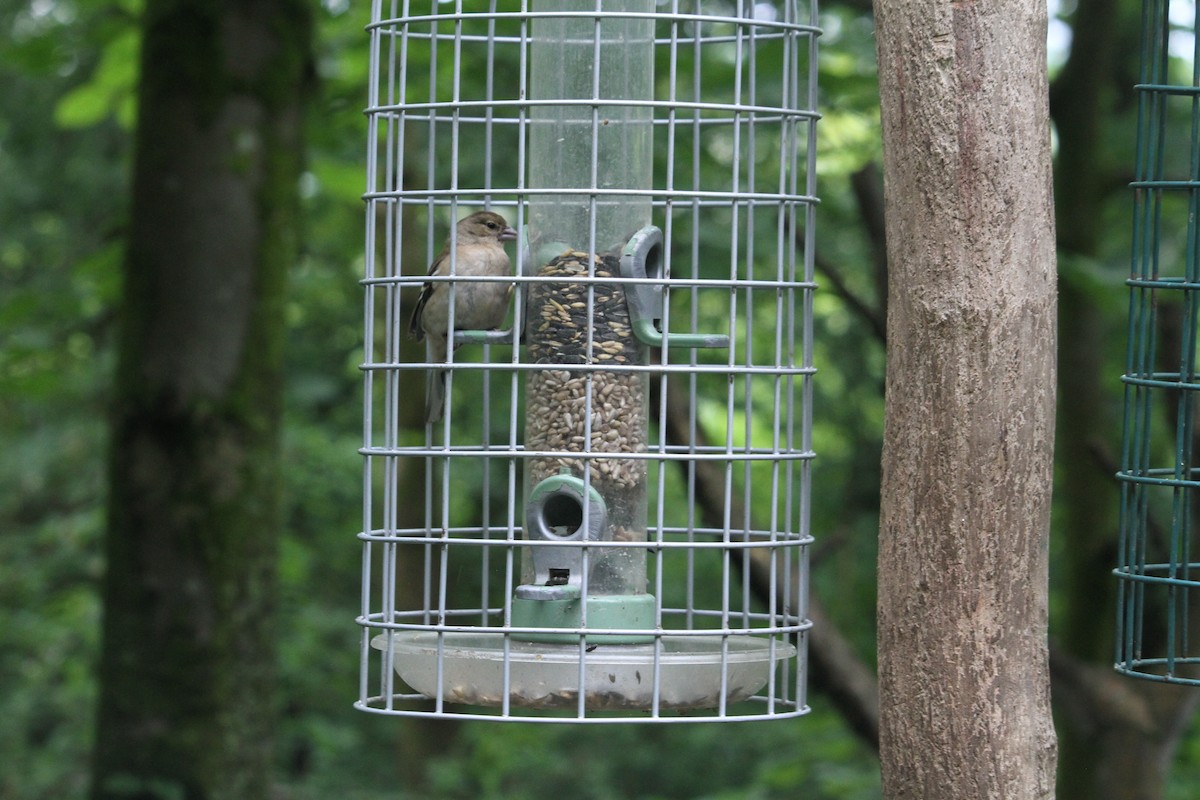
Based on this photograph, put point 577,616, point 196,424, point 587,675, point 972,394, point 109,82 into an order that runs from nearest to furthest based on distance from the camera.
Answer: point 972,394 → point 587,675 → point 577,616 → point 196,424 → point 109,82

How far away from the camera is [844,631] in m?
12.8

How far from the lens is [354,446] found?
1258cm

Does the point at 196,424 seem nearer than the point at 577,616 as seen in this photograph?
No

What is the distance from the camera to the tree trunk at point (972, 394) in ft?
9.75

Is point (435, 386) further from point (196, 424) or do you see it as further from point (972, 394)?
point (196, 424)

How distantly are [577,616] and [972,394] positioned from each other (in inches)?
46.4

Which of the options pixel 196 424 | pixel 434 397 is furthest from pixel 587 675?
pixel 196 424

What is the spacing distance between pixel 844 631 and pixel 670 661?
9467 mm

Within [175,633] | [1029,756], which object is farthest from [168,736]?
[1029,756]

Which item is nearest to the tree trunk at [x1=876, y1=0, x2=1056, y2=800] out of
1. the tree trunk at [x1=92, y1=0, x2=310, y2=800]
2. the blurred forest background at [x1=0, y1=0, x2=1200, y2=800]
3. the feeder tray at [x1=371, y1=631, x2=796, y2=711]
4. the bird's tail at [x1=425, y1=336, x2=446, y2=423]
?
the feeder tray at [x1=371, y1=631, x2=796, y2=711]

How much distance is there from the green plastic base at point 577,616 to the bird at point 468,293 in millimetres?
669

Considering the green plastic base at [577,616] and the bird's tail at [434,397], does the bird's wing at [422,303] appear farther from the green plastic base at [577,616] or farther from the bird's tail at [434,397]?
the green plastic base at [577,616]

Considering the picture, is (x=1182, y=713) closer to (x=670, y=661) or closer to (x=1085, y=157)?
(x=1085, y=157)

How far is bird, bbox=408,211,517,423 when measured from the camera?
4090 mm
